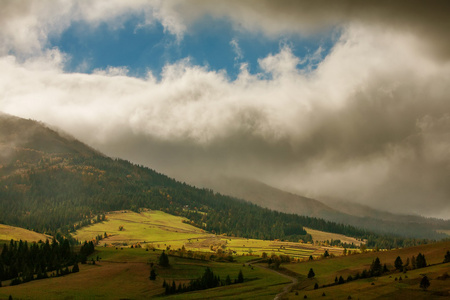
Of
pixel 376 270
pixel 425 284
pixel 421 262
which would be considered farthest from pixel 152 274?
pixel 425 284

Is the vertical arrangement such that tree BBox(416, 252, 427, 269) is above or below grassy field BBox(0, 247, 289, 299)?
above

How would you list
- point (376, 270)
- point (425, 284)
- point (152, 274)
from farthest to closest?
point (152, 274) → point (376, 270) → point (425, 284)

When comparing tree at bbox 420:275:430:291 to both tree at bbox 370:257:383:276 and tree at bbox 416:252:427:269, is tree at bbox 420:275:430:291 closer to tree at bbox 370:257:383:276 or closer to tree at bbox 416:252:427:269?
tree at bbox 370:257:383:276

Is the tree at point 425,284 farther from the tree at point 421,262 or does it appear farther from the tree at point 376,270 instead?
the tree at point 421,262

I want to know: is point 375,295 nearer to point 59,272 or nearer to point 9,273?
point 59,272

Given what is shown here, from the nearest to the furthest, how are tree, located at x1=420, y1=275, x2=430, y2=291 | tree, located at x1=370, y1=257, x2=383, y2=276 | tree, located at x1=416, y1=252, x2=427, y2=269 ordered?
tree, located at x1=420, y1=275, x2=430, y2=291 < tree, located at x1=416, y1=252, x2=427, y2=269 < tree, located at x1=370, y1=257, x2=383, y2=276

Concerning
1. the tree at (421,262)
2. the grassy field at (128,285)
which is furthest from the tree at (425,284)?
the grassy field at (128,285)

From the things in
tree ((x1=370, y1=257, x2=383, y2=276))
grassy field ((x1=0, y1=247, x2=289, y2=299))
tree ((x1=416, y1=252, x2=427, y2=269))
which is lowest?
grassy field ((x1=0, y1=247, x2=289, y2=299))

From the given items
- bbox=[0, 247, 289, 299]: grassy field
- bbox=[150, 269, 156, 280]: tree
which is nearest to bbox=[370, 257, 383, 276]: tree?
bbox=[0, 247, 289, 299]: grassy field

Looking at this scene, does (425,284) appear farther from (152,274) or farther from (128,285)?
(152,274)

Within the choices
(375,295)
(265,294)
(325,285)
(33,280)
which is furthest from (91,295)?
(375,295)

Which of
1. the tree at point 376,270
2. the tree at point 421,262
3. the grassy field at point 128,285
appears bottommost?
the grassy field at point 128,285

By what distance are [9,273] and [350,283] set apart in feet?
540

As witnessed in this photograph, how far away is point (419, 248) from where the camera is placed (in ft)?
631
